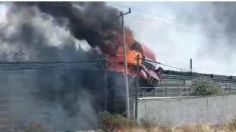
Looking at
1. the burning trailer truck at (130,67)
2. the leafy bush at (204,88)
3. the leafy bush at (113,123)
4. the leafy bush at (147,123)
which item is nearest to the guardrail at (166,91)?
the burning trailer truck at (130,67)

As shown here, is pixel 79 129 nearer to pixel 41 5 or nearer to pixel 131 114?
pixel 131 114

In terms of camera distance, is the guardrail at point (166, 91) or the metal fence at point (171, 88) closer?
the guardrail at point (166, 91)

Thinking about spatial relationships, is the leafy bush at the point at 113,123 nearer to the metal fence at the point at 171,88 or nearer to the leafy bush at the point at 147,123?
the leafy bush at the point at 147,123

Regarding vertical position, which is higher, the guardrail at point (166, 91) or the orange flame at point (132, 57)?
the orange flame at point (132, 57)

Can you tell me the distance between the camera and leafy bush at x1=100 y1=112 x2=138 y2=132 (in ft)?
61.0

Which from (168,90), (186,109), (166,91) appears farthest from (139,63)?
(186,109)

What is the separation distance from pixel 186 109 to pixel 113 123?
8106 millimetres

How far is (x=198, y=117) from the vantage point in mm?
26531

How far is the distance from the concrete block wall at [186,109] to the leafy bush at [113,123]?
3.11 meters

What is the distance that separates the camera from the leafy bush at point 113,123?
18578 mm

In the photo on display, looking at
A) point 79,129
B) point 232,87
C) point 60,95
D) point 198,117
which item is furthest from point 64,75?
point 232,87

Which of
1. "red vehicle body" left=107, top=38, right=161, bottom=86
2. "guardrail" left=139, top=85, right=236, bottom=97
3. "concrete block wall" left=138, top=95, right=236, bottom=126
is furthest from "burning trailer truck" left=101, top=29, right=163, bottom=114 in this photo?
"concrete block wall" left=138, top=95, right=236, bottom=126

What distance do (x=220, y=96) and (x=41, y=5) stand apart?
43.5ft

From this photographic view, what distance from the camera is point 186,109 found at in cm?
2573
